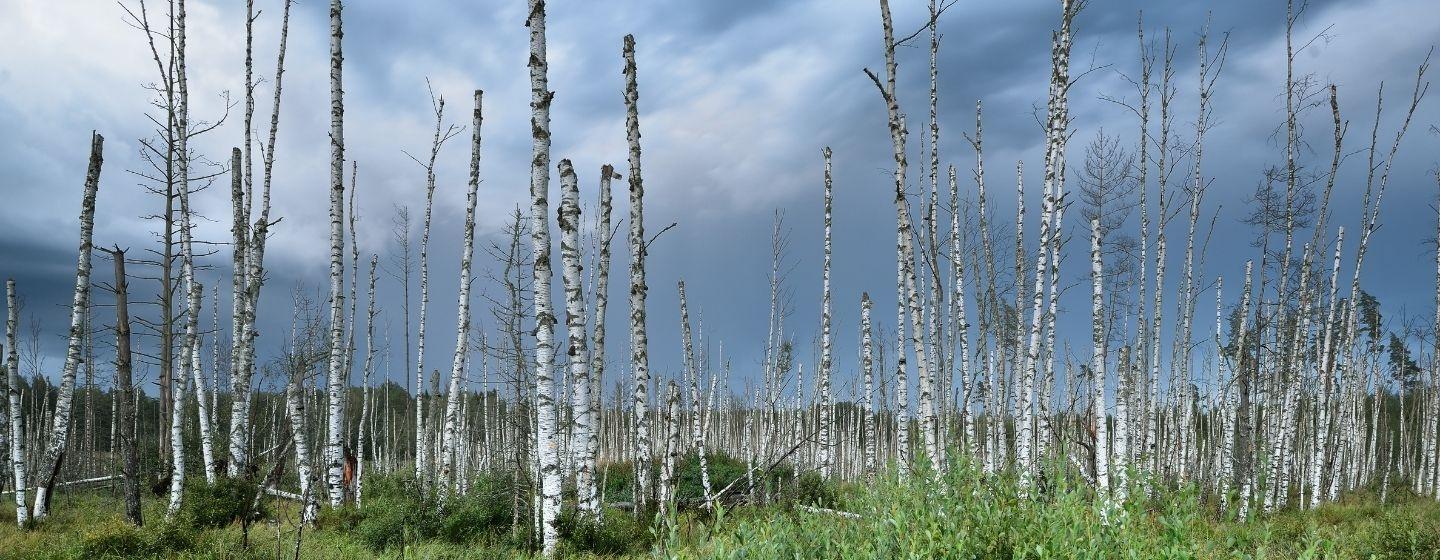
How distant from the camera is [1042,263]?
13125mm

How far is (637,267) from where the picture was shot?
12.4 meters

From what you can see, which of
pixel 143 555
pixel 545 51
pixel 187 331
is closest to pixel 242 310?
pixel 187 331

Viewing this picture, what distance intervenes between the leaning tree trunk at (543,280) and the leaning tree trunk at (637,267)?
254 cm

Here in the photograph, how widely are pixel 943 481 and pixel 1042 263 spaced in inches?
320

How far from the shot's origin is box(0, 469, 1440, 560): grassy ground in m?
4.75

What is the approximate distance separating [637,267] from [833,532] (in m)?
7.28

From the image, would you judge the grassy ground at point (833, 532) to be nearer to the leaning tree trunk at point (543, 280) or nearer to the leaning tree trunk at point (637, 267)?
the leaning tree trunk at point (543, 280)

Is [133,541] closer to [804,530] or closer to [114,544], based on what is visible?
[114,544]

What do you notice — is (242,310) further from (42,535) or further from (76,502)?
(76,502)

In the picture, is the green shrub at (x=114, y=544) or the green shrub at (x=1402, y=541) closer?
the green shrub at (x=1402, y=541)

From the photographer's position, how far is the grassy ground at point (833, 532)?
187 inches

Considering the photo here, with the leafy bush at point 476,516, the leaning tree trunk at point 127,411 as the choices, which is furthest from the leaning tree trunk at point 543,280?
the leaning tree trunk at point 127,411

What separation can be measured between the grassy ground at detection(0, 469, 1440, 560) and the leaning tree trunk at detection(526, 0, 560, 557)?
73 cm

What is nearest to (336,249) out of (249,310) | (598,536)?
(249,310)
